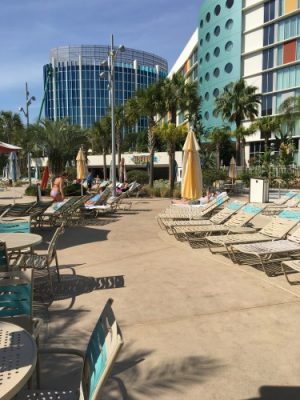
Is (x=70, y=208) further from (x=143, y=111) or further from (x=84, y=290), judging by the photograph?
(x=143, y=111)

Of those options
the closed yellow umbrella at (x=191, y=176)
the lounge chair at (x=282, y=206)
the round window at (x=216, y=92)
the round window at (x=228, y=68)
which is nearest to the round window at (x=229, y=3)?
the round window at (x=228, y=68)

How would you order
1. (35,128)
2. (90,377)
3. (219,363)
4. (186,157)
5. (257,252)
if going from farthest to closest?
(35,128), (186,157), (257,252), (219,363), (90,377)

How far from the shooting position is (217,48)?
53.1 metres

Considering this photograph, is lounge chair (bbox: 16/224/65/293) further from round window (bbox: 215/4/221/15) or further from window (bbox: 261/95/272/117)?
round window (bbox: 215/4/221/15)

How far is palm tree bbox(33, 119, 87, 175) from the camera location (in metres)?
26.9

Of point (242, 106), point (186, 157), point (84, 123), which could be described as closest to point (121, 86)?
point (84, 123)

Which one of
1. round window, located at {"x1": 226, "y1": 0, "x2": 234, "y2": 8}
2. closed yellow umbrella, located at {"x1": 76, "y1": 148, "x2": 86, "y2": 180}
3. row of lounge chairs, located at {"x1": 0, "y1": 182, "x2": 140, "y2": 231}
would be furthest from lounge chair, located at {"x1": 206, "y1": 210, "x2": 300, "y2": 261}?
round window, located at {"x1": 226, "y1": 0, "x2": 234, "y2": 8}

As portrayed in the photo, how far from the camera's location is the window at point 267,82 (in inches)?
1826

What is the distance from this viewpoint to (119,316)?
4531 millimetres

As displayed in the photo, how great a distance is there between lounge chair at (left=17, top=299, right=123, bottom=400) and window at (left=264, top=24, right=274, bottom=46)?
50.4 meters

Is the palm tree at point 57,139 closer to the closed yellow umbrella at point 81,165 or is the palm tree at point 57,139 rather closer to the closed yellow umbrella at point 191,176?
the closed yellow umbrella at point 81,165

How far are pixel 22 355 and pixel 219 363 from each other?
196 cm

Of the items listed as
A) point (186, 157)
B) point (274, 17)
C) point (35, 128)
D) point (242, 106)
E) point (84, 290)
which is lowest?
point (84, 290)

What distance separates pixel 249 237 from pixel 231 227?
124 cm
